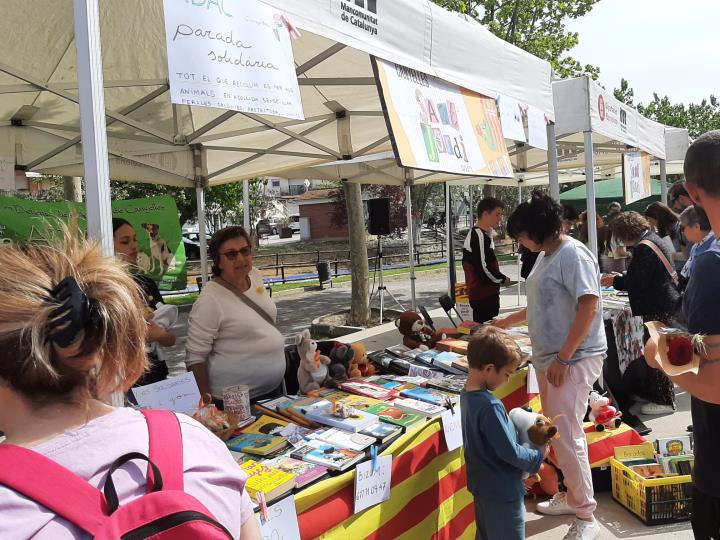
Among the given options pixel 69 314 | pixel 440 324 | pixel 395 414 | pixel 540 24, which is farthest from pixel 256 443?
pixel 540 24

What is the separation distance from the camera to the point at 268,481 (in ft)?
6.33

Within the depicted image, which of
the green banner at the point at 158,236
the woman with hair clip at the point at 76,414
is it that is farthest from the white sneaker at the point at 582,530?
the green banner at the point at 158,236

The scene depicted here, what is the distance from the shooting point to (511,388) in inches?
134

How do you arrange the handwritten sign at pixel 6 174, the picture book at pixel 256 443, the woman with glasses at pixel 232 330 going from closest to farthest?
the picture book at pixel 256 443 < the woman with glasses at pixel 232 330 < the handwritten sign at pixel 6 174

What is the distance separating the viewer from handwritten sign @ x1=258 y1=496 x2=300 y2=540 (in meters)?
1.77

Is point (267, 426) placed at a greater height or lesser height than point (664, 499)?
greater

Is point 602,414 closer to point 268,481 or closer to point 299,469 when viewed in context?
point 299,469

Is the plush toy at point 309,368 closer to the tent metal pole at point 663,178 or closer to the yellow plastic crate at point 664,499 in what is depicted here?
the yellow plastic crate at point 664,499

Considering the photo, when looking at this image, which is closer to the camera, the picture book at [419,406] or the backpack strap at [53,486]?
the backpack strap at [53,486]

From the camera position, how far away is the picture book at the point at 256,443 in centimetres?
221

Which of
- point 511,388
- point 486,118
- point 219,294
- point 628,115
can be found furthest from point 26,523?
point 628,115

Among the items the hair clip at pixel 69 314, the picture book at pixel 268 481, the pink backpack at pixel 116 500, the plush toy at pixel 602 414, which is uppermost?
the hair clip at pixel 69 314

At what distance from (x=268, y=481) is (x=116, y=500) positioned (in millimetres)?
1190

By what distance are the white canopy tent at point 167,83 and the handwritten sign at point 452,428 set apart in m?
1.69
